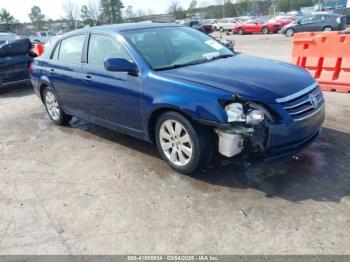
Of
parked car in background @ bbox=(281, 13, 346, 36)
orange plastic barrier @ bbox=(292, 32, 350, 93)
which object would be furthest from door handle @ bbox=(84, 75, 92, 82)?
parked car in background @ bbox=(281, 13, 346, 36)

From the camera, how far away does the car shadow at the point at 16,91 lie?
32.1 ft

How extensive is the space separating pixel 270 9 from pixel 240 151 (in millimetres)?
101290

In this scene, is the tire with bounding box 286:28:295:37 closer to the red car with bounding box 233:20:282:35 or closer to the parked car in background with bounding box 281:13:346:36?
the parked car in background with bounding box 281:13:346:36

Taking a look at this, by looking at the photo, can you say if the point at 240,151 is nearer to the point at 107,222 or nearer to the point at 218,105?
the point at 218,105

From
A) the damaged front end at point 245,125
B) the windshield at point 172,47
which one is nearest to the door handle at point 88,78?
the windshield at point 172,47

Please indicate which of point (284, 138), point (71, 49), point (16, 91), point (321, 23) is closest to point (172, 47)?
point (71, 49)

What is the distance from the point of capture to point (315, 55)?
7.66 m

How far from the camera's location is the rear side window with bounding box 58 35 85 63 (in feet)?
17.3

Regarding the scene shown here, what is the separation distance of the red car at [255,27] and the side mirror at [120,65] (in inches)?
1209

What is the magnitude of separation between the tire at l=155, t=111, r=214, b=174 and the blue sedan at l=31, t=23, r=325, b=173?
0.4 inches

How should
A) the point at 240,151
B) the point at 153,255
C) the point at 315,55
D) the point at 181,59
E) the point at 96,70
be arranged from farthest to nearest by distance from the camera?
1. the point at 315,55
2. the point at 96,70
3. the point at 181,59
4. the point at 240,151
5. the point at 153,255

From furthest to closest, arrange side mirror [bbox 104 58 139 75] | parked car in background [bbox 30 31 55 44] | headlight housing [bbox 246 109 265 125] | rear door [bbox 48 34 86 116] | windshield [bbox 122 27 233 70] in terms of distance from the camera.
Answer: parked car in background [bbox 30 31 55 44], rear door [bbox 48 34 86 116], windshield [bbox 122 27 233 70], side mirror [bbox 104 58 139 75], headlight housing [bbox 246 109 265 125]

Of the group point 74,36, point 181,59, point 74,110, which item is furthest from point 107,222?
point 74,36

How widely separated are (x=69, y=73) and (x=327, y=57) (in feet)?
17.4
